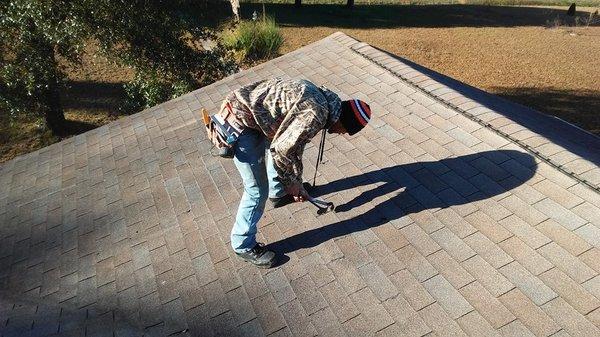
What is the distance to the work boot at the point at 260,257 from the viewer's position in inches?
161

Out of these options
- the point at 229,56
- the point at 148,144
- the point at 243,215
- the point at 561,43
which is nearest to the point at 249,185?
the point at 243,215

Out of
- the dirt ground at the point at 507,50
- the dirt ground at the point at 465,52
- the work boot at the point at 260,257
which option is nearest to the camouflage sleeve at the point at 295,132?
the work boot at the point at 260,257

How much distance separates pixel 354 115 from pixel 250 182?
1.10 metres

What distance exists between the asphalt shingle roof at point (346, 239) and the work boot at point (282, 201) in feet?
A: 0.40

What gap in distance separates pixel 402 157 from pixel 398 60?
2.85 metres

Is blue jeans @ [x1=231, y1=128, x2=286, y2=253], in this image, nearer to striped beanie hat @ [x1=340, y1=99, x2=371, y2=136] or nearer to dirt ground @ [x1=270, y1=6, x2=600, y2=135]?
striped beanie hat @ [x1=340, y1=99, x2=371, y2=136]

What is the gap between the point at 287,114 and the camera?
11.9ft

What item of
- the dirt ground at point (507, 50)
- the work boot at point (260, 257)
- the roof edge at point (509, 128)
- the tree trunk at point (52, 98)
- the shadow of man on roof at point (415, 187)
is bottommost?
the dirt ground at point (507, 50)

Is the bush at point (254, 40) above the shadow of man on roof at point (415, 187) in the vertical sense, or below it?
below

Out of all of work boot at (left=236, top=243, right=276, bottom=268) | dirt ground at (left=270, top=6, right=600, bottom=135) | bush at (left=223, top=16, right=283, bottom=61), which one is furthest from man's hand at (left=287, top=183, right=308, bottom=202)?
dirt ground at (left=270, top=6, right=600, bottom=135)

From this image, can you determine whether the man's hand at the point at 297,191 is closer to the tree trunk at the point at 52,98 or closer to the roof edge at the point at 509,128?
the roof edge at the point at 509,128

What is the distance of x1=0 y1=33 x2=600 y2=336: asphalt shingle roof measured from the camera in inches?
137

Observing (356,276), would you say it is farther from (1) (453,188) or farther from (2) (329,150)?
(2) (329,150)

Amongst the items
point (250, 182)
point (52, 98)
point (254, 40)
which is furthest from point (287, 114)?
point (254, 40)
